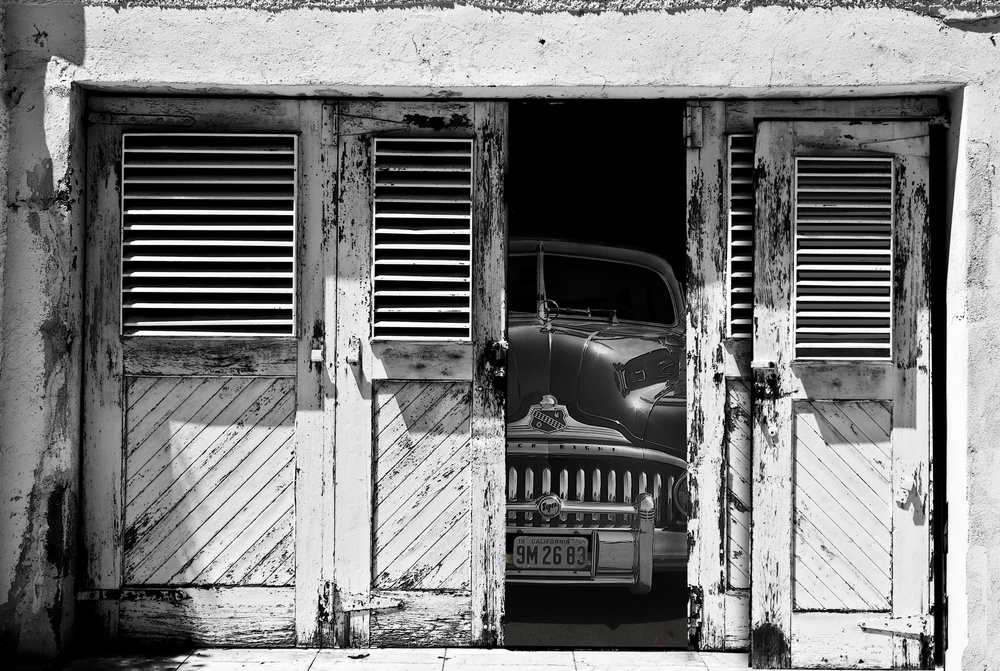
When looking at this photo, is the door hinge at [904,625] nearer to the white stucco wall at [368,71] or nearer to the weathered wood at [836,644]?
the weathered wood at [836,644]

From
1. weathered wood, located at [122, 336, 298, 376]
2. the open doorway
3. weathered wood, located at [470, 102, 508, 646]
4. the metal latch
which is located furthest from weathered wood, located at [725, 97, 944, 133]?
the metal latch

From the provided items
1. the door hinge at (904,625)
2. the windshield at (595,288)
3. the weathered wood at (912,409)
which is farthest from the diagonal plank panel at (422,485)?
the weathered wood at (912,409)

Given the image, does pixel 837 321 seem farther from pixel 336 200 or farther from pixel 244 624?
pixel 244 624

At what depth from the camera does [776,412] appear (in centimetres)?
442

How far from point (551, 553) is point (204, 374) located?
84.9 inches

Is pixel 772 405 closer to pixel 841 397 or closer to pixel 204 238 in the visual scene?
pixel 841 397

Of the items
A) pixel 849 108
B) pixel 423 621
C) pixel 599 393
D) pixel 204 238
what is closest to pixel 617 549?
pixel 599 393

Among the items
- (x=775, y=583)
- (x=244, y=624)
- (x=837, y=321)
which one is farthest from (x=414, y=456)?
(x=837, y=321)

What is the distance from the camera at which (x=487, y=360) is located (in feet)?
15.0

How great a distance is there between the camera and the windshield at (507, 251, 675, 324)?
5.34m

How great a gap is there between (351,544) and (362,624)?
42 cm

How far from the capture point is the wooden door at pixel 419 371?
4523 mm

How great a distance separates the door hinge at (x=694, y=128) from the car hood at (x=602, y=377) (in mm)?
1230

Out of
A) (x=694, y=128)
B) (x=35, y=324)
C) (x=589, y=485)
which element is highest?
(x=694, y=128)
